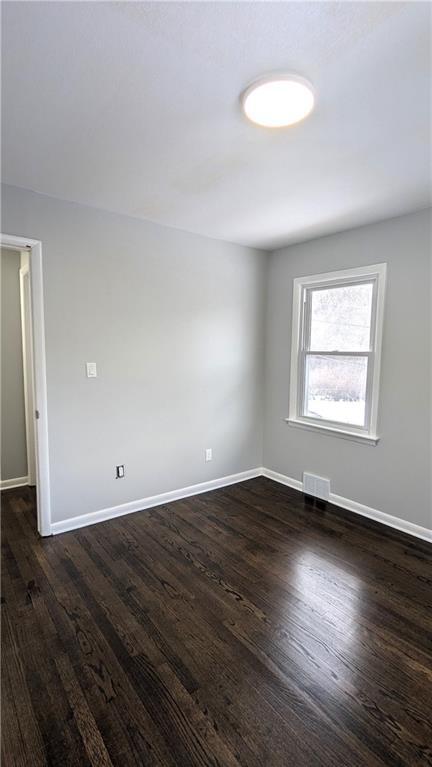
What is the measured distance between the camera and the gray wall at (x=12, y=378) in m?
3.73

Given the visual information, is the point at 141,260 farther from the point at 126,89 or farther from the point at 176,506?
the point at 176,506

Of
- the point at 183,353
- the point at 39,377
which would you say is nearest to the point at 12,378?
the point at 39,377

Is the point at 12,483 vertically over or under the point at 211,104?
under

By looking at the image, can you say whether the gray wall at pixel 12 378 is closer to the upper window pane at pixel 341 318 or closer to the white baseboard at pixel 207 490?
the white baseboard at pixel 207 490

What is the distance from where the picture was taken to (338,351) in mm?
3439

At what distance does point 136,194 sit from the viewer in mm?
2588

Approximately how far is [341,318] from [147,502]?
2.45m

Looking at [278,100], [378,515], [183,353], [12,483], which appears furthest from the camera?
[12,483]

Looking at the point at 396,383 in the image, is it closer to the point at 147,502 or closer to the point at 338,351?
the point at 338,351

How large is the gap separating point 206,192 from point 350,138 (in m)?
0.99

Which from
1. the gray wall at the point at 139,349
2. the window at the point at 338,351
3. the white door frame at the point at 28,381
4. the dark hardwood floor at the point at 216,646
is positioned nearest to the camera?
the dark hardwood floor at the point at 216,646

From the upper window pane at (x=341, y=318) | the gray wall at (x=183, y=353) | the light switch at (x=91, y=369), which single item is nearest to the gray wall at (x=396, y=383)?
the gray wall at (x=183, y=353)

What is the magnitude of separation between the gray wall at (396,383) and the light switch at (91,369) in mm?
2134

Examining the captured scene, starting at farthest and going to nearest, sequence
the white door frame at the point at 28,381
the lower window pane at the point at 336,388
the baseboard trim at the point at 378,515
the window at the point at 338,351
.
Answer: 1. the white door frame at the point at 28,381
2. the lower window pane at the point at 336,388
3. the window at the point at 338,351
4. the baseboard trim at the point at 378,515
